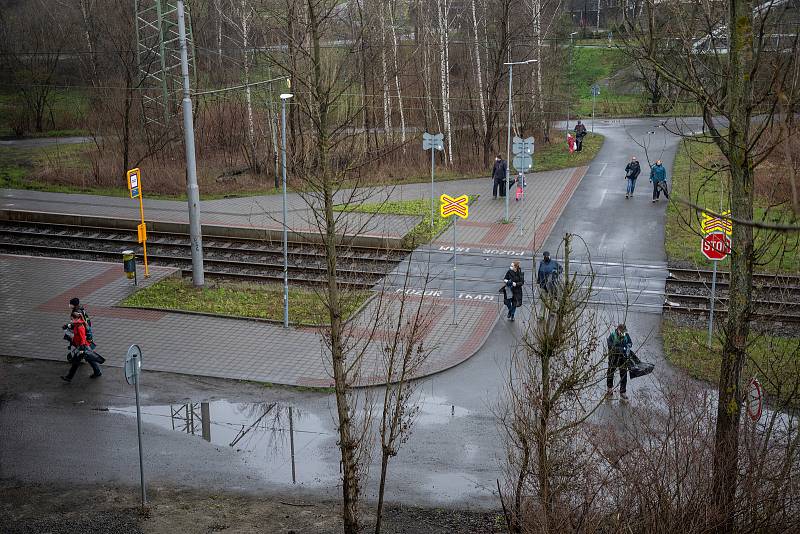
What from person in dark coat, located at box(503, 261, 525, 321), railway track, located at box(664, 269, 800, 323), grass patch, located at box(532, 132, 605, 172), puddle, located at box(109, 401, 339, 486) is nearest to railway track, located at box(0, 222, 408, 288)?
person in dark coat, located at box(503, 261, 525, 321)

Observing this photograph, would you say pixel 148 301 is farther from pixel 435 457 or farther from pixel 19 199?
pixel 19 199

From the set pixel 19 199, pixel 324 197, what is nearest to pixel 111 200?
pixel 19 199

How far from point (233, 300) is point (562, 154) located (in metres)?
23.0

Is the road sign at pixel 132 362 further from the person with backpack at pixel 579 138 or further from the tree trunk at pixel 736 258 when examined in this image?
the person with backpack at pixel 579 138

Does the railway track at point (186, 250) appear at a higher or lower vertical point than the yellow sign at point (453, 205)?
lower

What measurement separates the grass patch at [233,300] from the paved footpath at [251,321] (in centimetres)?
38

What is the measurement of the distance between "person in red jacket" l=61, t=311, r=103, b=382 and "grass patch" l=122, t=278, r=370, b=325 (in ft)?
12.6

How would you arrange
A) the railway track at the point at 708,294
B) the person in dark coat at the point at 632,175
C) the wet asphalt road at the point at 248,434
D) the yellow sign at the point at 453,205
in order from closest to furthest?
the wet asphalt road at the point at 248,434
the railway track at the point at 708,294
the yellow sign at the point at 453,205
the person in dark coat at the point at 632,175

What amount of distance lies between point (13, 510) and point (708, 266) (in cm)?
1799

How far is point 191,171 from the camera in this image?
22.2 m

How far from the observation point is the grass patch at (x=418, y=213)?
27188 mm

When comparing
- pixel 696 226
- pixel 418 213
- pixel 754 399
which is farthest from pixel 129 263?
pixel 696 226

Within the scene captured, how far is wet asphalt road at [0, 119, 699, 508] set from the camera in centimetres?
1405

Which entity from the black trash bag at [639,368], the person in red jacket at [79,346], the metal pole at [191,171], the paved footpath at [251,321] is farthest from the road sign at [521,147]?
the person in red jacket at [79,346]
